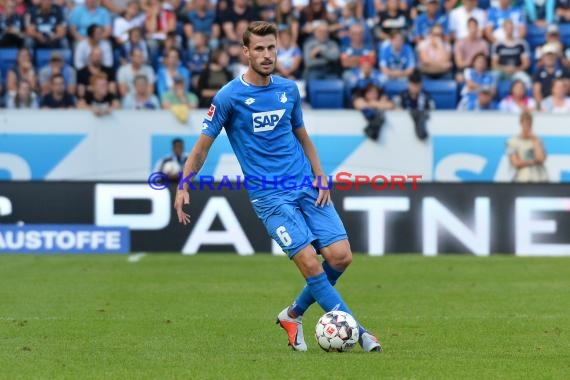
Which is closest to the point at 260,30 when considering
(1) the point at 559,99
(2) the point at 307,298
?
(2) the point at 307,298

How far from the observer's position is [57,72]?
22.3 meters

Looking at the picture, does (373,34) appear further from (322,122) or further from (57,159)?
(57,159)

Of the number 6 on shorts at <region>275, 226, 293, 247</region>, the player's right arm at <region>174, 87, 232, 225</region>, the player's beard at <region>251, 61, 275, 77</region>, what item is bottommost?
the number 6 on shorts at <region>275, 226, 293, 247</region>

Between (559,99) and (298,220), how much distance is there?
46.3 ft

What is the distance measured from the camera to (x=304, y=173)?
30.9ft

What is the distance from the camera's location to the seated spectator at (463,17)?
2372 cm

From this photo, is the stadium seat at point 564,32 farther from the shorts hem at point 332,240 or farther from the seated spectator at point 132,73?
the shorts hem at point 332,240

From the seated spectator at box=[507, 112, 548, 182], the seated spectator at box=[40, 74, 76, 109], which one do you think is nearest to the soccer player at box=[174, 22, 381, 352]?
the seated spectator at box=[507, 112, 548, 182]

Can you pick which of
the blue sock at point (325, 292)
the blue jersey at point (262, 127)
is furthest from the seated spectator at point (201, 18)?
the blue sock at point (325, 292)

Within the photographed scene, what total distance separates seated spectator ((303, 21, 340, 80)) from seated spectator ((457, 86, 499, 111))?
2.37 m

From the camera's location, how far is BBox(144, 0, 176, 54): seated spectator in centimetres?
2362

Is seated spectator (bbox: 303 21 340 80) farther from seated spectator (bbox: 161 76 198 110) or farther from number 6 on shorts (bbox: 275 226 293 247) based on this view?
number 6 on shorts (bbox: 275 226 293 247)

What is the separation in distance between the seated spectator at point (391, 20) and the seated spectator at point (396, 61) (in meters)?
0.48

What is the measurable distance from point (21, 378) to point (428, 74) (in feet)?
53.0
